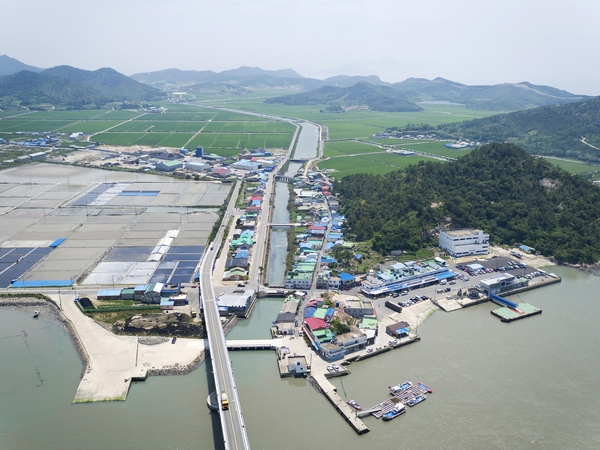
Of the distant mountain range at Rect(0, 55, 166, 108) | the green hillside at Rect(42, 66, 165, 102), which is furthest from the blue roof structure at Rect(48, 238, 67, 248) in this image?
the green hillside at Rect(42, 66, 165, 102)

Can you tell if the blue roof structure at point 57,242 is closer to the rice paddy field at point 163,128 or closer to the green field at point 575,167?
the rice paddy field at point 163,128

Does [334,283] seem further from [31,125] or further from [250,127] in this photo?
[31,125]

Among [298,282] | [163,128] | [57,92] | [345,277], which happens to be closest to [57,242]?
[298,282]

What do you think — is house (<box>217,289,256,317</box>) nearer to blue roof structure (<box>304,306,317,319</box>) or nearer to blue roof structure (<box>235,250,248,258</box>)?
blue roof structure (<box>304,306,317,319</box>)

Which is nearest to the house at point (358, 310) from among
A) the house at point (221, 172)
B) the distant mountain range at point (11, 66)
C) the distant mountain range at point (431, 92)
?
the house at point (221, 172)

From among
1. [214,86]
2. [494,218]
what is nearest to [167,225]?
[494,218]
